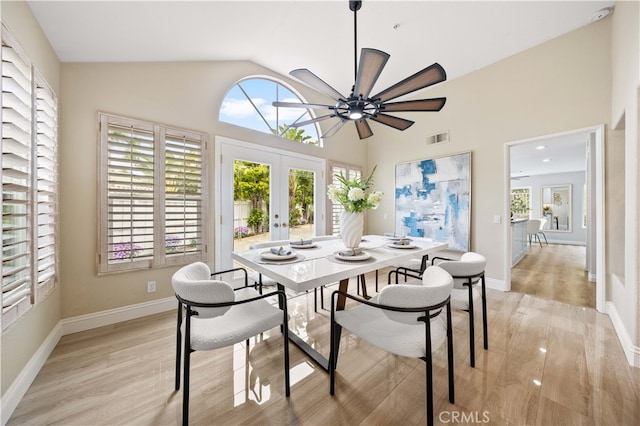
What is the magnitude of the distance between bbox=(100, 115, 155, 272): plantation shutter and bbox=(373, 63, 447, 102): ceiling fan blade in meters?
2.45

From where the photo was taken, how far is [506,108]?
3.40 m

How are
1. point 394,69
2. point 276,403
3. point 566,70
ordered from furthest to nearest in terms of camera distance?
point 394,69
point 566,70
point 276,403

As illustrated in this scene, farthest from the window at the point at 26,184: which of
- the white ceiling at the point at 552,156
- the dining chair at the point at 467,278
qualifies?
the white ceiling at the point at 552,156

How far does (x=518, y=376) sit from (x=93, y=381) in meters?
2.97

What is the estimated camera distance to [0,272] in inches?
49.4

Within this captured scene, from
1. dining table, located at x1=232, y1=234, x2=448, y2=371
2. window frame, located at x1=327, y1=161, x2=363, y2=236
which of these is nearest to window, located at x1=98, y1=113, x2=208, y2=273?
dining table, located at x1=232, y1=234, x2=448, y2=371

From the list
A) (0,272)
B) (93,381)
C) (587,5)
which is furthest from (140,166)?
(587,5)

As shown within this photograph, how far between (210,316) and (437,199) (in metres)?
3.85

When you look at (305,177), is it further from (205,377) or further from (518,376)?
(518,376)

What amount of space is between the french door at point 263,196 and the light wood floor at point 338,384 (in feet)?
4.60

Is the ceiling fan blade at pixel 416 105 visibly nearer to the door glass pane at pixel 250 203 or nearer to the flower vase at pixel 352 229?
the flower vase at pixel 352 229

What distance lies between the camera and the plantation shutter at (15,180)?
1.34 meters

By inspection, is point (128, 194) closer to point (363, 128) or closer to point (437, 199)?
point (363, 128)
